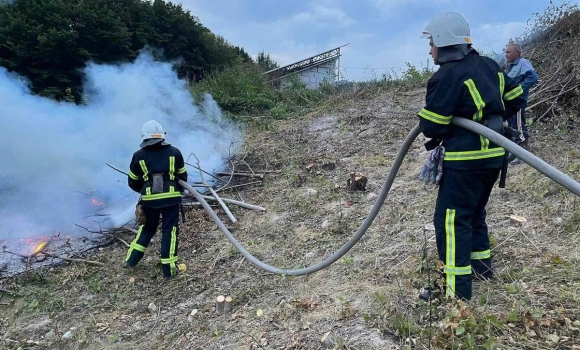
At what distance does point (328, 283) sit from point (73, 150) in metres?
5.43

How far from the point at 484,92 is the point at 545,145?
446cm

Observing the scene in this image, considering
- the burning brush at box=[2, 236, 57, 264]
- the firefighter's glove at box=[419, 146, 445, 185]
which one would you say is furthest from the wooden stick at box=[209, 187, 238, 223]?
the firefighter's glove at box=[419, 146, 445, 185]

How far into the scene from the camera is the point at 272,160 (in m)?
8.02

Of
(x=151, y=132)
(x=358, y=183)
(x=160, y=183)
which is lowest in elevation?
(x=358, y=183)

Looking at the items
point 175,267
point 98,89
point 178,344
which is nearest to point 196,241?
point 175,267

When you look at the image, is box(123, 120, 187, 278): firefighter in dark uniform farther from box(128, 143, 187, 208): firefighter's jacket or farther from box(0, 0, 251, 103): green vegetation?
box(0, 0, 251, 103): green vegetation

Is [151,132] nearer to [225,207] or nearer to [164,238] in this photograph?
[164,238]

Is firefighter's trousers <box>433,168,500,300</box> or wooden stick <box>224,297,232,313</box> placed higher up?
firefighter's trousers <box>433,168,500,300</box>

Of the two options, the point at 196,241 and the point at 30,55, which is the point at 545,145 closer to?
the point at 196,241

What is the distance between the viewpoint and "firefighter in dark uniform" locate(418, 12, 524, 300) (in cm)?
266

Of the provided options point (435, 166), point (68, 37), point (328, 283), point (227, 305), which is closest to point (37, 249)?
point (227, 305)

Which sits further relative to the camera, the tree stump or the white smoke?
the white smoke

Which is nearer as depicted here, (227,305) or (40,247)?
(227,305)

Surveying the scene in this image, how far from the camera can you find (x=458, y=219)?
110 inches
